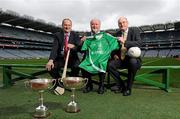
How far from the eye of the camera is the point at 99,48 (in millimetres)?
5480

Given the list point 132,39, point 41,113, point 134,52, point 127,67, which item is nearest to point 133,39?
point 132,39

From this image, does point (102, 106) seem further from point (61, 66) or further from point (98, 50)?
point (61, 66)

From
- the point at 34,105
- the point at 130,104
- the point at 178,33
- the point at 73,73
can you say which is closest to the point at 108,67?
the point at 73,73

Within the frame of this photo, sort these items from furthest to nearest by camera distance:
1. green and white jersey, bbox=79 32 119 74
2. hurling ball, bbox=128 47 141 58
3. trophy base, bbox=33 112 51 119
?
green and white jersey, bbox=79 32 119 74 → hurling ball, bbox=128 47 141 58 → trophy base, bbox=33 112 51 119

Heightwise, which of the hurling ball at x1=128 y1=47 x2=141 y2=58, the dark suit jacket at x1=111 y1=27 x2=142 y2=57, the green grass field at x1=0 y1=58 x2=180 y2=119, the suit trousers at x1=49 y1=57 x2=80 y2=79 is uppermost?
the dark suit jacket at x1=111 y1=27 x2=142 y2=57

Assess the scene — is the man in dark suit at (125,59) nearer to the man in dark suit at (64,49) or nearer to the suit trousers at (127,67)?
the suit trousers at (127,67)

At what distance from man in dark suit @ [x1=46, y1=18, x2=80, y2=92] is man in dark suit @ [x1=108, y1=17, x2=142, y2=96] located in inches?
34.2

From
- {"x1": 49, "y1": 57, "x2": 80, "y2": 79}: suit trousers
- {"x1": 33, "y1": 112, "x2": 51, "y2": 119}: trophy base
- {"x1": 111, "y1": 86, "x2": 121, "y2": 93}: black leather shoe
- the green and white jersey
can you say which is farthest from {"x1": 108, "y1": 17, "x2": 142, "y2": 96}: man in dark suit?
{"x1": 33, "y1": 112, "x2": 51, "y2": 119}: trophy base

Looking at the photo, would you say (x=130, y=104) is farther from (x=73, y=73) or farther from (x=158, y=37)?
(x=158, y=37)

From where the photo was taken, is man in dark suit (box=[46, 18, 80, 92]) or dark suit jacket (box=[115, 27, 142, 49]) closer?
dark suit jacket (box=[115, 27, 142, 49])

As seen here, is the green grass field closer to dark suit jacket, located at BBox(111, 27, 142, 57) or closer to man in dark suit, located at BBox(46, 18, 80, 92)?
man in dark suit, located at BBox(46, 18, 80, 92)

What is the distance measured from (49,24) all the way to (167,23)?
37.3 metres

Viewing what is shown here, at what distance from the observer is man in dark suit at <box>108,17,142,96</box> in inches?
210

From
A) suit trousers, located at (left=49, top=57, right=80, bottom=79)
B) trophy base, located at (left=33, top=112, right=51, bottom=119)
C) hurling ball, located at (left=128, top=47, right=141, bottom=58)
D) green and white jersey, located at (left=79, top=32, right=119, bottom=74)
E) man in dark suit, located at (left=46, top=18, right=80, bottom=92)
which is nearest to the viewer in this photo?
trophy base, located at (left=33, top=112, right=51, bottom=119)
